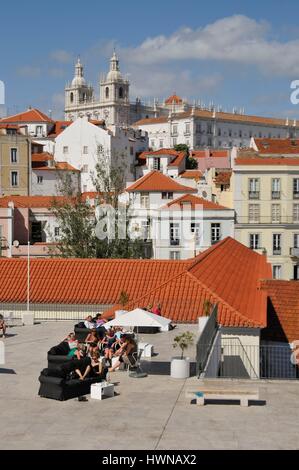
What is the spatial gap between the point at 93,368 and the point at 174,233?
46.9 m

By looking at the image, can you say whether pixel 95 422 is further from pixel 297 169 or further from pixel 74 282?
pixel 297 169

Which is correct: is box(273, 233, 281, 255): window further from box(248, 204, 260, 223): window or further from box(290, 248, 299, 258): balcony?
box(248, 204, 260, 223): window

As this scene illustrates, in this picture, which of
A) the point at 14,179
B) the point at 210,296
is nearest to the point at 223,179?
the point at 14,179

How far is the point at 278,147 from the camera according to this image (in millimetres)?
77750

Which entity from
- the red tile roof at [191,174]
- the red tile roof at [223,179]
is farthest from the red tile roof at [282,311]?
the red tile roof at [191,174]

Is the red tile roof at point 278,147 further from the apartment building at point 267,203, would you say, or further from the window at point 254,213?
the window at point 254,213

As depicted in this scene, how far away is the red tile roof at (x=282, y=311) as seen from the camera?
1186 inches

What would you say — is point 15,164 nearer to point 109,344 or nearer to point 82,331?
point 82,331

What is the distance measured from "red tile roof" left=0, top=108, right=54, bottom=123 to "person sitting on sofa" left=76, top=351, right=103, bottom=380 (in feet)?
383

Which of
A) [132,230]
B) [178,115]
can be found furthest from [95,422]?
[178,115]

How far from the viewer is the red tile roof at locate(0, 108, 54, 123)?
13125cm
